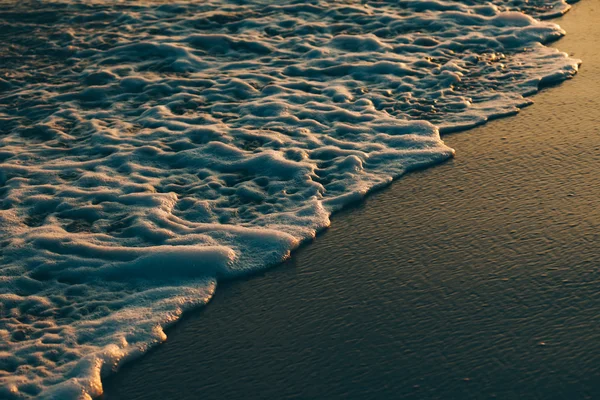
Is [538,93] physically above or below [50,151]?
above

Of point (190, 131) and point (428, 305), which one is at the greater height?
point (428, 305)

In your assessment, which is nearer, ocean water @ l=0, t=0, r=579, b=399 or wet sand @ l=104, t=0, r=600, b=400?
wet sand @ l=104, t=0, r=600, b=400

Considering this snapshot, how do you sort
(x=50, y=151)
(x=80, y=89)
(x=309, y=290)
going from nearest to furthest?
(x=309, y=290)
(x=50, y=151)
(x=80, y=89)

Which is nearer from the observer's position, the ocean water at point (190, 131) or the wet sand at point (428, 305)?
the wet sand at point (428, 305)

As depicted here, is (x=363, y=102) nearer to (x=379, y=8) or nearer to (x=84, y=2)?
(x=379, y=8)

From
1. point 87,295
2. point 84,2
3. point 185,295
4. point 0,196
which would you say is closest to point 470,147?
point 185,295
